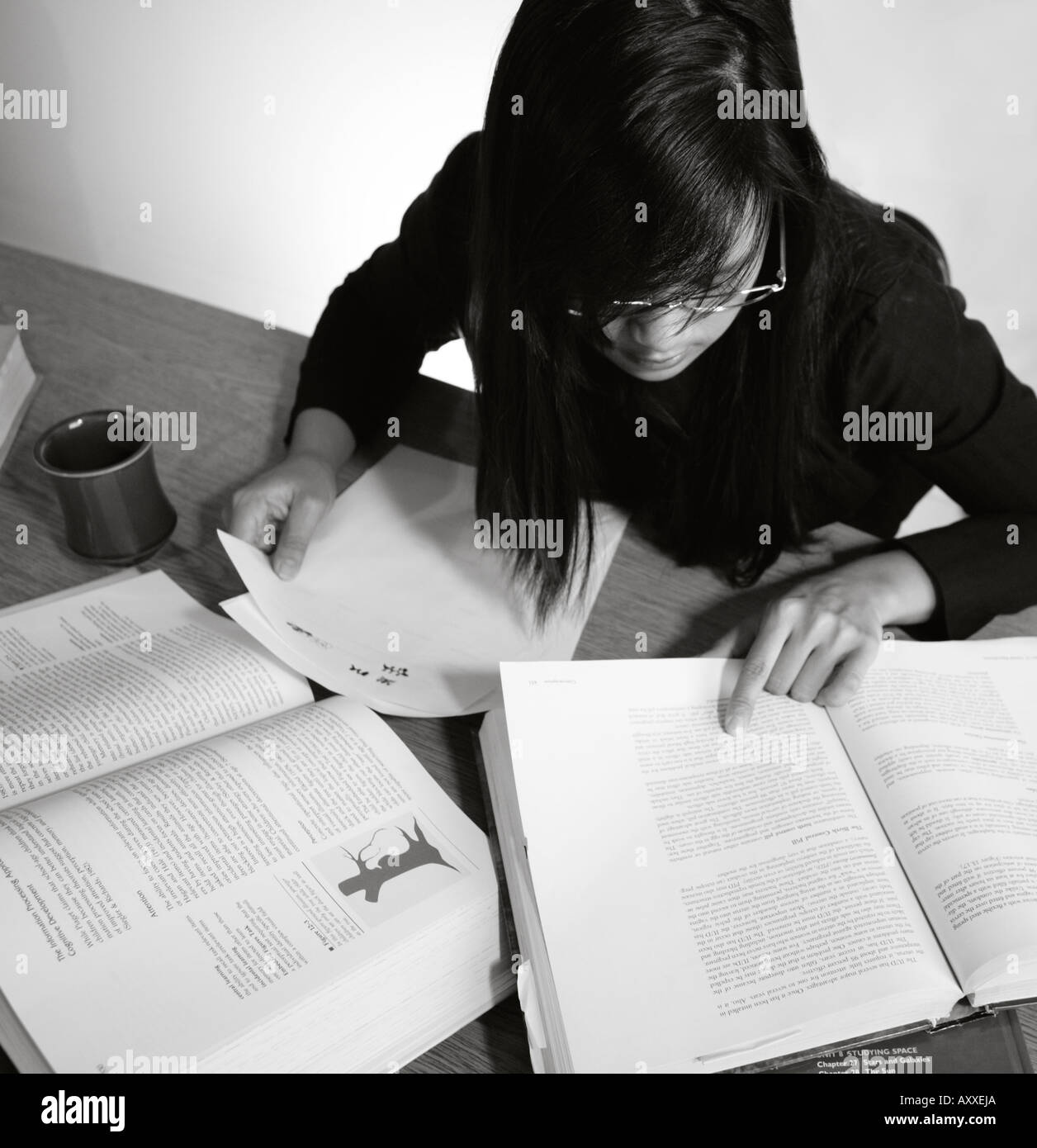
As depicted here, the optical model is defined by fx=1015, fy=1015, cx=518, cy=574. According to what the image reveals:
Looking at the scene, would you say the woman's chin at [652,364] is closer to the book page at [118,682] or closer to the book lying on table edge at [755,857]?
the book lying on table edge at [755,857]

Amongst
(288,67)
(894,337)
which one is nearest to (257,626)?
(894,337)

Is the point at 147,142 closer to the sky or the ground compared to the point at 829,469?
closer to the sky

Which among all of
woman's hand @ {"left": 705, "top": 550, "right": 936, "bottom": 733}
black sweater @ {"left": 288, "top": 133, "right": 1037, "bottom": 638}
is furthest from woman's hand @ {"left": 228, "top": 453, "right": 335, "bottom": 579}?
woman's hand @ {"left": 705, "top": 550, "right": 936, "bottom": 733}

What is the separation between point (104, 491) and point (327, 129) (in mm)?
2144

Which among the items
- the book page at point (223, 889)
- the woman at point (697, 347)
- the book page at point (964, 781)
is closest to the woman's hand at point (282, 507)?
the woman at point (697, 347)

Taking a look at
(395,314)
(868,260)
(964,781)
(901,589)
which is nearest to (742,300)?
(868,260)

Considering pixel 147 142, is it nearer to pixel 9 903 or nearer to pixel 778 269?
pixel 778 269

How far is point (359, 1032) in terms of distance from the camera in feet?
1.90

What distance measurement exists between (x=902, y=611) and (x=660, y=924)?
412 mm

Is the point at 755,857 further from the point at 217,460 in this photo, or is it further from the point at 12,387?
the point at 12,387

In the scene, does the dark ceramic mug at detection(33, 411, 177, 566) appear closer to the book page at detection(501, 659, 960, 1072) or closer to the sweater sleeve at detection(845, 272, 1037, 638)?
the book page at detection(501, 659, 960, 1072)

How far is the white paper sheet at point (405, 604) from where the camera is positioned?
0.82 m

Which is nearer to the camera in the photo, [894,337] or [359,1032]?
[359,1032]

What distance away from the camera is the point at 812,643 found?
79 cm
